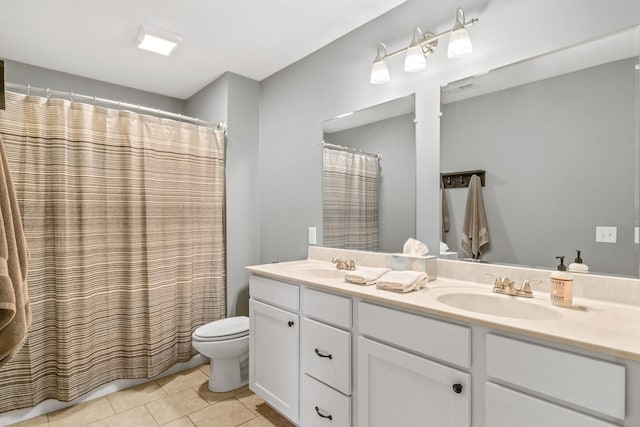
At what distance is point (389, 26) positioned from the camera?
2.06 m

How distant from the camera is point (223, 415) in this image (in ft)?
6.83

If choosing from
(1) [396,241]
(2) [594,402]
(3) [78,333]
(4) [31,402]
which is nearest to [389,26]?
(1) [396,241]

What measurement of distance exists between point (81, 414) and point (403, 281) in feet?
7.07

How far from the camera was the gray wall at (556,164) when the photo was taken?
1.30m

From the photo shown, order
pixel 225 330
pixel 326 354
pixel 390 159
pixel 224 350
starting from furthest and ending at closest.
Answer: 1. pixel 225 330
2. pixel 224 350
3. pixel 390 159
4. pixel 326 354

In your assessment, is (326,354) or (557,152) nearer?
(557,152)

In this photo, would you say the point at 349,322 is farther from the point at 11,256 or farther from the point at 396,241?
the point at 11,256

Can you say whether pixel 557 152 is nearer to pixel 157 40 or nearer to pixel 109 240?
pixel 157 40

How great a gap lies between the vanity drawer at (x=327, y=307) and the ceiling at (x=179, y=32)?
1.66 meters

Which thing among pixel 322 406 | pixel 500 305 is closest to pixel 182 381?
pixel 322 406

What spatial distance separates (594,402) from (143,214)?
2621mm

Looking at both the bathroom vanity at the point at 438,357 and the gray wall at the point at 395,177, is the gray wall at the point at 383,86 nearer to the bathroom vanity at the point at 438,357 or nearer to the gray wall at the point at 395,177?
the gray wall at the point at 395,177

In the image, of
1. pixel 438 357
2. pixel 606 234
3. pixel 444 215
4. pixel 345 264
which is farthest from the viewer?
pixel 345 264

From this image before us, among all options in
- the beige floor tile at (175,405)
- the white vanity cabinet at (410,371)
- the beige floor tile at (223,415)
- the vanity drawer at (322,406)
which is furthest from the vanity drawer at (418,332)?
the beige floor tile at (175,405)
